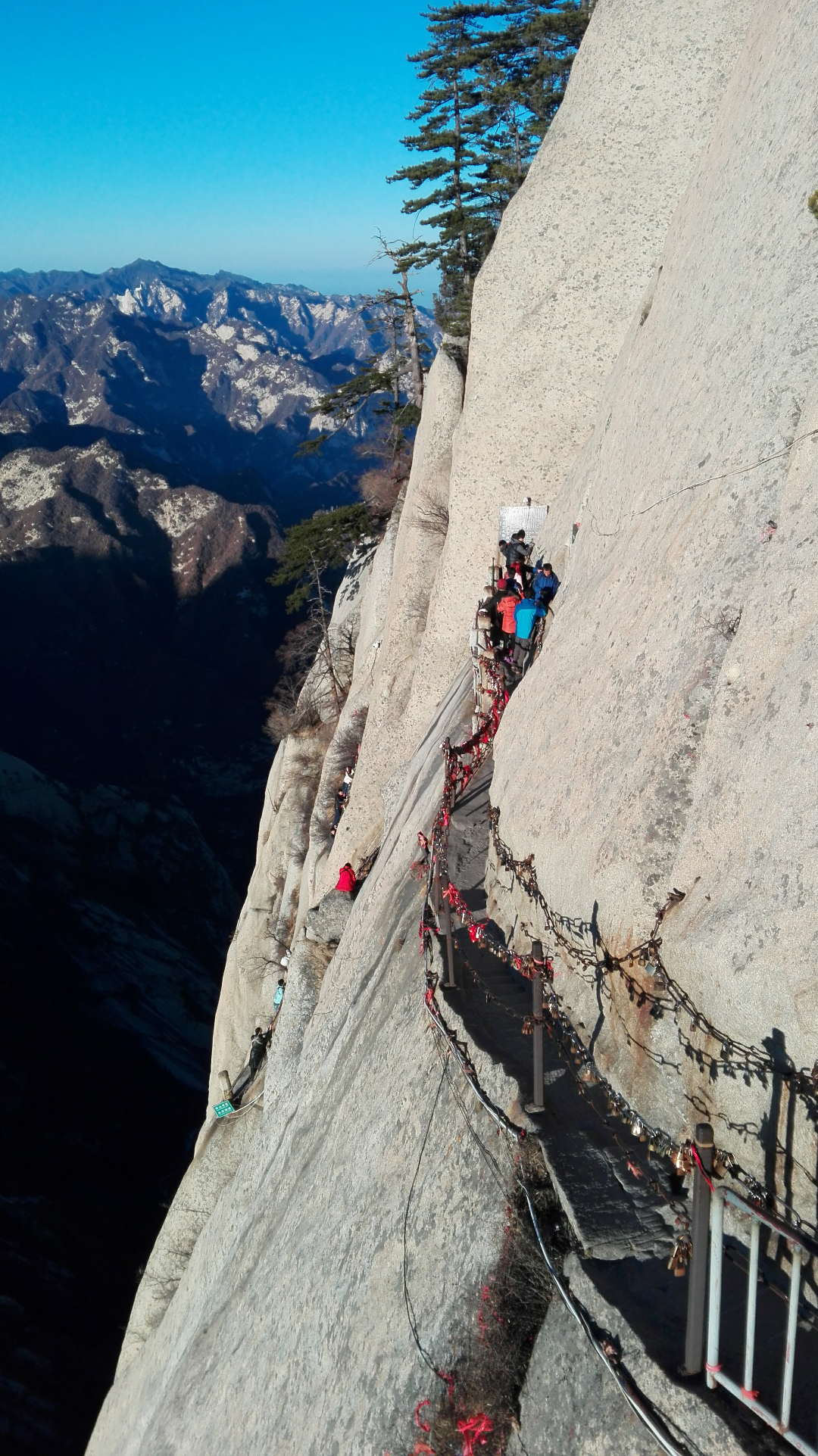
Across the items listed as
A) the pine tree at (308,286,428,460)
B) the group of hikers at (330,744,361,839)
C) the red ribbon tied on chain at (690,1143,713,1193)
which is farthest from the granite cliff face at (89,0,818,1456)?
the pine tree at (308,286,428,460)

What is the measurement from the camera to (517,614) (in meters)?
13.1

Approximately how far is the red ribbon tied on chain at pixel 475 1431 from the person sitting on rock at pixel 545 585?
9537mm

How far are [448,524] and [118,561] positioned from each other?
4561 inches

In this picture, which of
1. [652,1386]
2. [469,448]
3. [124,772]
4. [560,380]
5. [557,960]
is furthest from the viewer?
[124,772]

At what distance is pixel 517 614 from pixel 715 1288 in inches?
379

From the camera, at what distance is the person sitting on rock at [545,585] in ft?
43.6

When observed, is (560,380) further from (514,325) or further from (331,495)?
(331,495)

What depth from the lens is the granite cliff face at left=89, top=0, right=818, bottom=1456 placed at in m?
5.88

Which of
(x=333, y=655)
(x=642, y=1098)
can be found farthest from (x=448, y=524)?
(x=642, y=1098)

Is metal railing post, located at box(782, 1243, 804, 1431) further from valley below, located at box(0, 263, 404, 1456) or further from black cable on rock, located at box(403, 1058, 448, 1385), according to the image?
valley below, located at box(0, 263, 404, 1456)

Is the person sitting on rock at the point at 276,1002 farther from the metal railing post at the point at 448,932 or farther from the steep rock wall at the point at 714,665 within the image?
the steep rock wall at the point at 714,665

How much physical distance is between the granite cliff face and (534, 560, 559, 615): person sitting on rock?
0.43 m

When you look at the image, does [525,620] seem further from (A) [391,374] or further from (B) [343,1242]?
(A) [391,374]

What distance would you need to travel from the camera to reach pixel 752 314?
8.84m
